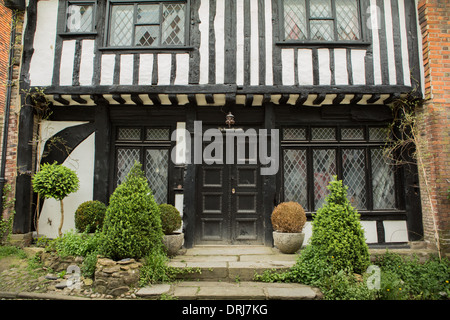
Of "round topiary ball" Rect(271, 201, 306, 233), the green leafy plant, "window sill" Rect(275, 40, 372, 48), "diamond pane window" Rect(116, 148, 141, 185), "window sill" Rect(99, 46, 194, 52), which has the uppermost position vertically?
"window sill" Rect(275, 40, 372, 48)

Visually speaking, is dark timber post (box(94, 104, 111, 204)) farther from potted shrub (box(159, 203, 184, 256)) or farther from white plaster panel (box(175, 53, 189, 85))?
white plaster panel (box(175, 53, 189, 85))

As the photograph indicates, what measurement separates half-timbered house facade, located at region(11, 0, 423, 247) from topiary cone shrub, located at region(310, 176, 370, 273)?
1.61 meters

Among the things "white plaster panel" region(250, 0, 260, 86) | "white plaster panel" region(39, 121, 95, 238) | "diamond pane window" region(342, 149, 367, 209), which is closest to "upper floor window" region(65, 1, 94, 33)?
"white plaster panel" region(39, 121, 95, 238)

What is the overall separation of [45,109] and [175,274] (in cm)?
490

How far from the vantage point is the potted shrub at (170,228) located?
5.21 meters

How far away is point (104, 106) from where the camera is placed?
20.5 feet

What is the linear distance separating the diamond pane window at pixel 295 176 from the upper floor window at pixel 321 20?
2653 millimetres

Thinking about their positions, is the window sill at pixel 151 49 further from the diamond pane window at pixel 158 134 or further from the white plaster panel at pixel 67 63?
the diamond pane window at pixel 158 134

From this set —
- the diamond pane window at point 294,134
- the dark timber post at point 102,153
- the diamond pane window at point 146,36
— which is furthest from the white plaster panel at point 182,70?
the diamond pane window at point 294,134

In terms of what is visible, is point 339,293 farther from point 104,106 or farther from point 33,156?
point 33,156

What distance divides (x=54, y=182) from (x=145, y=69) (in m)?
3.06

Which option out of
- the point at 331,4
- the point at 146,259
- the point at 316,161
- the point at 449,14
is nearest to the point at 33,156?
the point at 146,259

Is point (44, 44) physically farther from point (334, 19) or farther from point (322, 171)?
point (322, 171)

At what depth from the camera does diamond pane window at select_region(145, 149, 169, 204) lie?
6359 millimetres
